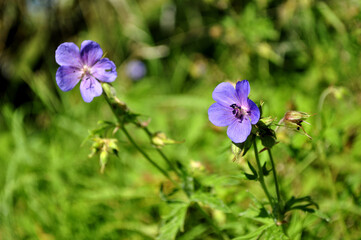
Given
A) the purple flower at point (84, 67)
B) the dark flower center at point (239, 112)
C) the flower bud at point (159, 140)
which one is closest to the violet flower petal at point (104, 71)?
the purple flower at point (84, 67)

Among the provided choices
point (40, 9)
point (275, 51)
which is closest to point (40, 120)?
point (40, 9)

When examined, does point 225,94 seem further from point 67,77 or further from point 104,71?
point 67,77

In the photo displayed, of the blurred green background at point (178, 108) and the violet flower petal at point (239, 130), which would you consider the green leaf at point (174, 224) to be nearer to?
the blurred green background at point (178, 108)

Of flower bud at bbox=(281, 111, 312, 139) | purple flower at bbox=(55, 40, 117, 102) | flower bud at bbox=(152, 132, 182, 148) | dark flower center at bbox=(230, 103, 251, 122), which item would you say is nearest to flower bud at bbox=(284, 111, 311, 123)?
flower bud at bbox=(281, 111, 312, 139)

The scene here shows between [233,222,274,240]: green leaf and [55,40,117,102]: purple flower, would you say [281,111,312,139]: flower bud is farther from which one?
[55,40,117,102]: purple flower

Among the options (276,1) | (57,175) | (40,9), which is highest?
(40,9)

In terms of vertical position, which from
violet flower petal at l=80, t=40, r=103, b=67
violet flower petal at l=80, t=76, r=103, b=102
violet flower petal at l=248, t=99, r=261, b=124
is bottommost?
violet flower petal at l=248, t=99, r=261, b=124

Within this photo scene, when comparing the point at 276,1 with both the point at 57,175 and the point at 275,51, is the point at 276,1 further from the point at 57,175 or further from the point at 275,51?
the point at 57,175
